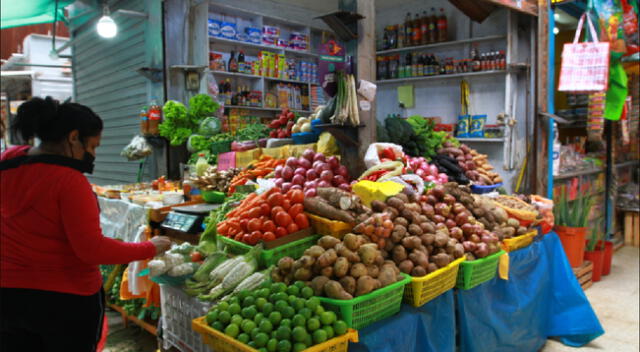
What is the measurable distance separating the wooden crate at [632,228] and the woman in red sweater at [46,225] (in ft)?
28.1

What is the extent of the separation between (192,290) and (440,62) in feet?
19.1

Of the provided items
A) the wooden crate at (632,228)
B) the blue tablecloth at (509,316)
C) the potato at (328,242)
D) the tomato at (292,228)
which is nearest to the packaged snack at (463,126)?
the blue tablecloth at (509,316)

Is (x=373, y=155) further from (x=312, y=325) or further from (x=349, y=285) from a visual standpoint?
(x=312, y=325)

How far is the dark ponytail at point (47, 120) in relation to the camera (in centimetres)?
192

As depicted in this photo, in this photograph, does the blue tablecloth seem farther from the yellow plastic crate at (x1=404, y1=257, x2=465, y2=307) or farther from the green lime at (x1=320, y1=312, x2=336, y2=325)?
the green lime at (x1=320, y1=312, x2=336, y2=325)

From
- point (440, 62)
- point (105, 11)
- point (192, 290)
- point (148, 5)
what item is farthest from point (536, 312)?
point (148, 5)

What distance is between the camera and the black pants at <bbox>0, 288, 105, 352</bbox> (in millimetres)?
1953

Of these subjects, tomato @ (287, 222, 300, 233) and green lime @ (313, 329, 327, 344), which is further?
tomato @ (287, 222, 300, 233)

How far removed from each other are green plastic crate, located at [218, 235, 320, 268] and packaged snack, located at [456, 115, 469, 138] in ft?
15.3

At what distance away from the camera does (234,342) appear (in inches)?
74.2

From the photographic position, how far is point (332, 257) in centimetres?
232

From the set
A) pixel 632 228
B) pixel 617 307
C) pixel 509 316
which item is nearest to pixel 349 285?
pixel 509 316

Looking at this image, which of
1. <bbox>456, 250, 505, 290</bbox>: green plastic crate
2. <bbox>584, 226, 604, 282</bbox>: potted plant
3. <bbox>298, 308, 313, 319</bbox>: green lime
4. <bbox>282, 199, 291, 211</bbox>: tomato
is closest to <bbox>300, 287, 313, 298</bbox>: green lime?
<bbox>298, 308, 313, 319</bbox>: green lime

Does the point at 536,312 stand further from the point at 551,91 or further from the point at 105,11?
the point at 105,11
